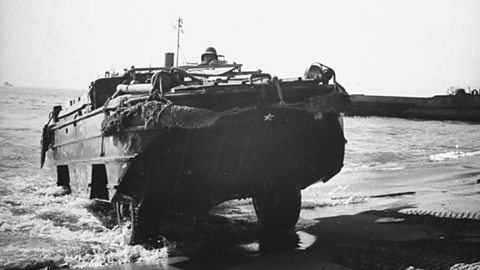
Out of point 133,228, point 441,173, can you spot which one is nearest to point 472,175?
point 441,173

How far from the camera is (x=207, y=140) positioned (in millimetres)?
5055

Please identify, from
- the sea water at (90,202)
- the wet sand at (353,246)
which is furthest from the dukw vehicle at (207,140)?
the sea water at (90,202)

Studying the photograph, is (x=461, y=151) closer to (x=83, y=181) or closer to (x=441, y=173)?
(x=441, y=173)

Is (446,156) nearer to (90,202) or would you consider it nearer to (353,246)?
(90,202)

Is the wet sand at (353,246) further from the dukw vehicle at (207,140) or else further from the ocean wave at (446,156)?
the ocean wave at (446,156)

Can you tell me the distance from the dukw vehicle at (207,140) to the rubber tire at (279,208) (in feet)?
0.04

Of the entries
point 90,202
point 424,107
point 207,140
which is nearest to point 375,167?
point 90,202

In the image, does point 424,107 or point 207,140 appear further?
point 424,107

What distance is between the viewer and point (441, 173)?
11.0 m

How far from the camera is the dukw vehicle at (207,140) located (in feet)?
15.6

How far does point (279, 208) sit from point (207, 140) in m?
1.48

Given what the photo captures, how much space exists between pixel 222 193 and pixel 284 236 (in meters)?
0.94

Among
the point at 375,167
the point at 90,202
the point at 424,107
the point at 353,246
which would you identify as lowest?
the point at 90,202

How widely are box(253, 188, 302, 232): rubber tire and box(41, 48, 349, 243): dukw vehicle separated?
0.04 ft
